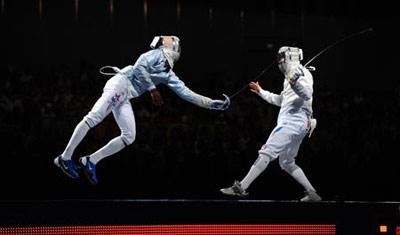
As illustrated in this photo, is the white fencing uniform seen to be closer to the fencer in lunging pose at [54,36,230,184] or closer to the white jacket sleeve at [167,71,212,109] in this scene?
the fencer in lunging pose at [54,36,230,184]

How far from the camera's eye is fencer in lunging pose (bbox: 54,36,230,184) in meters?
6.00

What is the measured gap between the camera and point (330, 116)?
997 centimetres

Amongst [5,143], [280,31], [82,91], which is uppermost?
[280,31]

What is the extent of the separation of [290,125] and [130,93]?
1460 mm

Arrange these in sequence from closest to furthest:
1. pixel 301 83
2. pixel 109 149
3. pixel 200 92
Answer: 1. pixel 301 83
2. pixel 109 149
3. pixel 200 92

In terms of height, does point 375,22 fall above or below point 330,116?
above

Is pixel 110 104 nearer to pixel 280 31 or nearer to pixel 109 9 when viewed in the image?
pixel 109 9

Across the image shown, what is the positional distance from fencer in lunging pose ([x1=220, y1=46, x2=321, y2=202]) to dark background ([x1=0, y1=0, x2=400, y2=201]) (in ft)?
6.79

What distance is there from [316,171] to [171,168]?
188cm

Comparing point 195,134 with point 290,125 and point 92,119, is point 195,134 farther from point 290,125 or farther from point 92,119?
point 92,119

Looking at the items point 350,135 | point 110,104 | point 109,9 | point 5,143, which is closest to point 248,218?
point 110,104

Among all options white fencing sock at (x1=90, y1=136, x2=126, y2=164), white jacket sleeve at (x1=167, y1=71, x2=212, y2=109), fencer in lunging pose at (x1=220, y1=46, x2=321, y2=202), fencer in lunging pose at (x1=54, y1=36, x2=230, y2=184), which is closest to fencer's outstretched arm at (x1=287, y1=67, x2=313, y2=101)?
fencer in lunging pose at (x1=220, y1=46, x2=321, y2=202)

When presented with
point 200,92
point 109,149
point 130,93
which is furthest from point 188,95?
point 200,92

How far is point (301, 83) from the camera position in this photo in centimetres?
602
